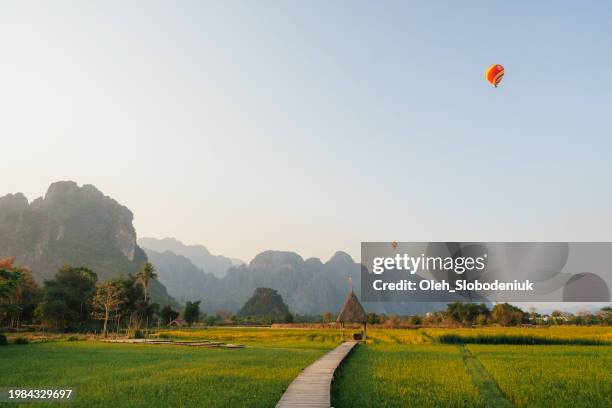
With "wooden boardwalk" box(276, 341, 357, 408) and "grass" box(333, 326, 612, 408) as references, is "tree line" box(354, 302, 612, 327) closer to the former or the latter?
"grass" box(333, 326, 612, 408)

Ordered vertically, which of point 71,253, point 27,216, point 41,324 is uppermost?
point 27,216

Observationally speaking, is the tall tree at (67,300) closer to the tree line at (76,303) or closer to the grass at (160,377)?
the tree line at (76,303)

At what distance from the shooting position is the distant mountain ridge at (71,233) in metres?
118

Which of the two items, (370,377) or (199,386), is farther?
(370,377)

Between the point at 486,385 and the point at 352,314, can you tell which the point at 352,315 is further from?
the point at 486,385

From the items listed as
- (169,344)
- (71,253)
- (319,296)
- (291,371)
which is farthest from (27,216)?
(291,371)

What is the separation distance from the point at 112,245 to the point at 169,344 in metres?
111

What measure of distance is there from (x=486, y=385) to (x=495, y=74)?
19.8 metres

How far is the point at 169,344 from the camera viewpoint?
32.9m

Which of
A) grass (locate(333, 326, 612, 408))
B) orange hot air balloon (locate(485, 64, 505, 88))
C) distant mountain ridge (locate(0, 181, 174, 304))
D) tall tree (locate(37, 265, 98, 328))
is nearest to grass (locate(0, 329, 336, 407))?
grass (locate(333, 326, 612, 408))

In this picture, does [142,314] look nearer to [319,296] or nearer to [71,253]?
[71,253]

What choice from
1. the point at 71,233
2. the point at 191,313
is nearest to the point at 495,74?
the point at 191,313

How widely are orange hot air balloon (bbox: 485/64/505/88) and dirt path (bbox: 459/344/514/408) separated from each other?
16659mm

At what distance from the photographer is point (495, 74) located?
2892 cm
